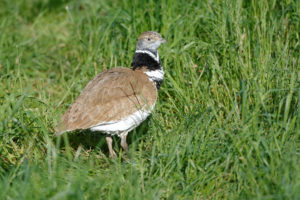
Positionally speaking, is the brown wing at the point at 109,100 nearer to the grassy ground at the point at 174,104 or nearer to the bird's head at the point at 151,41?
the grassy ground at the point at 174,104

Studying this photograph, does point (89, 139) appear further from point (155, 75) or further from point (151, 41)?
point (151, 41)

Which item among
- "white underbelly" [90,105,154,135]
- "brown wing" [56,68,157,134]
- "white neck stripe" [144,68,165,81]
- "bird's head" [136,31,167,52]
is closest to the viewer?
"brown wing" [56,68,157,134]

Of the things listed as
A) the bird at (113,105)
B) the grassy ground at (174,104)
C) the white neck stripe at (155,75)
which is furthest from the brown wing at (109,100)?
the grassy ground at (174,104)

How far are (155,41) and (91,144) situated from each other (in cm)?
140

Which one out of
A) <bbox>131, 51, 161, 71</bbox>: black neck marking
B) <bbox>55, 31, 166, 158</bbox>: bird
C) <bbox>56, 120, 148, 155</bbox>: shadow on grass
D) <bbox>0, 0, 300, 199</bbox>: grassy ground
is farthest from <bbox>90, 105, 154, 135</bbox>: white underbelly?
<bbox>131, 51, 161, 71</bbox>: black neck marking

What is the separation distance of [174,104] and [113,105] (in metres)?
0.76

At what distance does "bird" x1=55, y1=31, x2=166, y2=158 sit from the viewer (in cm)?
408

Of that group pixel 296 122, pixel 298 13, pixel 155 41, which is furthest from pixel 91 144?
pixel 298 13

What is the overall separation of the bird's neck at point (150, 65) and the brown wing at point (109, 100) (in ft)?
0.52

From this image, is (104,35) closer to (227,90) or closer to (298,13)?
(227,90)

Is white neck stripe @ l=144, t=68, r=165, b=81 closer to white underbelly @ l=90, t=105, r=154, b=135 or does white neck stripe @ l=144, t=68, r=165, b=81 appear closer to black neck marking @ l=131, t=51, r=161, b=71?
black neck marking @ l=131, t=51, r=161, b=71

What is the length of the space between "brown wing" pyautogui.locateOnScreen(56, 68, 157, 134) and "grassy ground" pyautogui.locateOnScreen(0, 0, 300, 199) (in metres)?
0.24

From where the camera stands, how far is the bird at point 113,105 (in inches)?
161

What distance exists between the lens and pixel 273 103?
4.28 m
